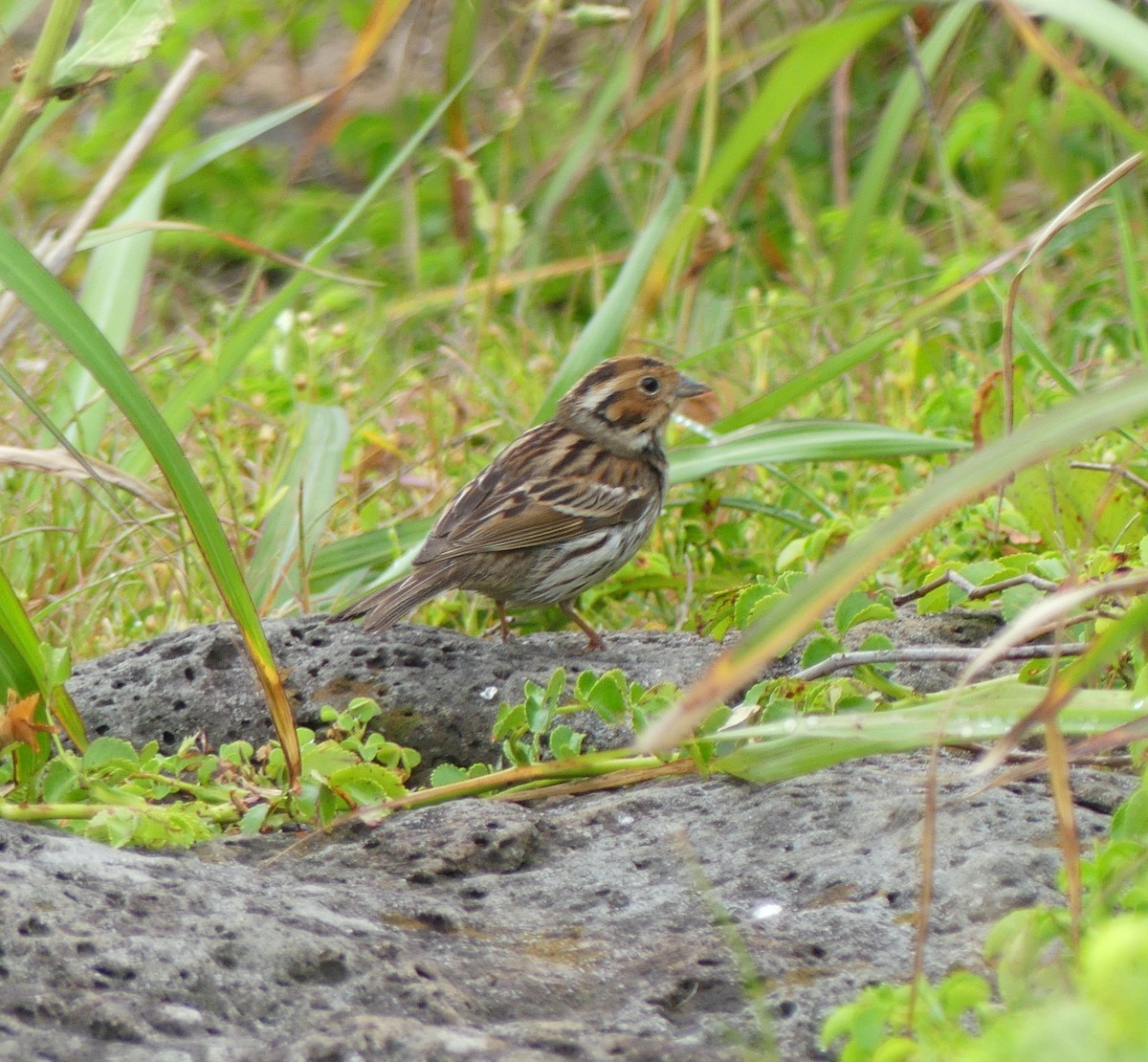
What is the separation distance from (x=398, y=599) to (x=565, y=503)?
2.82ft

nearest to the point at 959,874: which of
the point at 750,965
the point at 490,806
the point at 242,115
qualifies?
the point at 750,965

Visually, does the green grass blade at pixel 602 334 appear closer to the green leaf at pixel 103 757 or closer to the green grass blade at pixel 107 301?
the green grass blade at pixel 107 301

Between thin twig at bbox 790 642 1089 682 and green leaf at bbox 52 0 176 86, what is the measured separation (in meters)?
1.54

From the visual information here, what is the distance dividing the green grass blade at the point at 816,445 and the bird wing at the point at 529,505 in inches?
13.5

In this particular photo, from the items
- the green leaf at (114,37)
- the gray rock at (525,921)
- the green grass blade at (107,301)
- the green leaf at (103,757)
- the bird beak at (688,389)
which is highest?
the green leaf at (114,37)

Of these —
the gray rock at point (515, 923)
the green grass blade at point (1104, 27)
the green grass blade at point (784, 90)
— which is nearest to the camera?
the gray rock at point (515, 923)

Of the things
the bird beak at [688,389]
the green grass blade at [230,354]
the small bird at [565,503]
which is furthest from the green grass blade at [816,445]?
the green grass blade at [230,354]

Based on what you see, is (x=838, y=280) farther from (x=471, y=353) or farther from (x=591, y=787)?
(x=591, y=787)

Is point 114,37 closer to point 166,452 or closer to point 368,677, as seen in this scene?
point 166,452

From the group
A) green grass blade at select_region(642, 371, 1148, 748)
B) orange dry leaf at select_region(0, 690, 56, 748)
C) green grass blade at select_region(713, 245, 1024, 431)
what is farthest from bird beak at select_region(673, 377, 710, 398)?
green grass blade at select_region(642, 371, 1148, 748)

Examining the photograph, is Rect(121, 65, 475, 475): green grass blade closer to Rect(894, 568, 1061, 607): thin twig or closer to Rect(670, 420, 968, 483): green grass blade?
Rect(670, 420, 968, 483): green grass blade

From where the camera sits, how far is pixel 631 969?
2.07 meters

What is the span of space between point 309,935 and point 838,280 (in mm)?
4422

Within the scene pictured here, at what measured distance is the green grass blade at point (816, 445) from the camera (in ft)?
13.3
